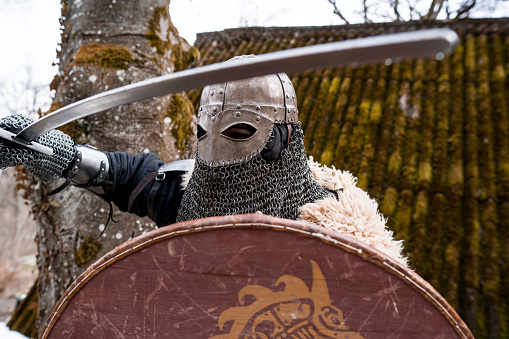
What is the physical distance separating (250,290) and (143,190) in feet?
2.97

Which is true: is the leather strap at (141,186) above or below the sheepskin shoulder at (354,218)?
above

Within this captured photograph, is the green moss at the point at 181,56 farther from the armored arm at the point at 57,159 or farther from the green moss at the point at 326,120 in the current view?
the green moss at the point at 326,120

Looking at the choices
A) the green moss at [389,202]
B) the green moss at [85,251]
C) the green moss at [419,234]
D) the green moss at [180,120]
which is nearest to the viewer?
the green moss at [85,251]

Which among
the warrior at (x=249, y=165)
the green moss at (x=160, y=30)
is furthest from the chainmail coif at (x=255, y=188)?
the green moss at (x=160, y=30)

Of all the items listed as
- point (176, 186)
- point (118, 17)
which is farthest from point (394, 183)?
point (118, 17)

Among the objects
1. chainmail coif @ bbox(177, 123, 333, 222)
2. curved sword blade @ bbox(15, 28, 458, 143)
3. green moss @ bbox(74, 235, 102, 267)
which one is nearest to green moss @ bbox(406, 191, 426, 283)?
chainmail coif @ bbox(177, 123, 333, 222)

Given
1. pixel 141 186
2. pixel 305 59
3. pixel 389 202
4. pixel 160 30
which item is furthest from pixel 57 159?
pixel 389 202

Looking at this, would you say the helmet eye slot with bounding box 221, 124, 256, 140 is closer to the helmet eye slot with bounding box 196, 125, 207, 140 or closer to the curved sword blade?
the helmet eye slot with bounding box 196, 125, 207, 140

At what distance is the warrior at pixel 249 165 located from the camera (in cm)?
129

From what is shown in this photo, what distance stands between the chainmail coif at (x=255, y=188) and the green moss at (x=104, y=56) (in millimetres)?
1067

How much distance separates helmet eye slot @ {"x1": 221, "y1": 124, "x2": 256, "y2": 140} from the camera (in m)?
1.35

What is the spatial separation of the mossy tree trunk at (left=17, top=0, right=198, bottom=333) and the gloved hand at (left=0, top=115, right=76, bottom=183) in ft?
2.06

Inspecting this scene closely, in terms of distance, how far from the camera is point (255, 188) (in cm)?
136

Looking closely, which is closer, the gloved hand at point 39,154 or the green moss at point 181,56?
the gloved hand at point 39,154
